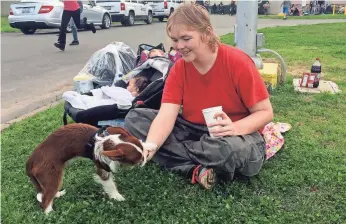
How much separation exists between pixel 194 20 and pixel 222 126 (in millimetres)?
740

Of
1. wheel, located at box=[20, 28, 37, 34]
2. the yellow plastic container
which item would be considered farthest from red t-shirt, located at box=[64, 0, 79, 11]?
the yellow plastic container

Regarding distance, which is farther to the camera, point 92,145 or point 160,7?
point 160,7

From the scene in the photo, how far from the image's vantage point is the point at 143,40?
12484 mm

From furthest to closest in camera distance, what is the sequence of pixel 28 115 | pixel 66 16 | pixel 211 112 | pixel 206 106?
pixel 66 16
pixel 28 115
pixel 206 106
pixel 211 112

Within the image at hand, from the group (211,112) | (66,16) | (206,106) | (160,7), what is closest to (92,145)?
(211,112)

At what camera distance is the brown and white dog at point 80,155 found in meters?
2.44

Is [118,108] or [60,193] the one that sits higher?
[118,108]

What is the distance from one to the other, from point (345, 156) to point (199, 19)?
1.82 m

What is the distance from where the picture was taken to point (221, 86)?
9.50ft

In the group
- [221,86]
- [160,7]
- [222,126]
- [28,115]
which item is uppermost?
[160,7]

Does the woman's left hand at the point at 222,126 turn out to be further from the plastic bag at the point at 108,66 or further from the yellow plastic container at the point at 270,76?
the yellow plastic container at the point at 270,76

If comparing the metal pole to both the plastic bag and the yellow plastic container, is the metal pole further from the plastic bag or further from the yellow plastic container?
the plastic bag

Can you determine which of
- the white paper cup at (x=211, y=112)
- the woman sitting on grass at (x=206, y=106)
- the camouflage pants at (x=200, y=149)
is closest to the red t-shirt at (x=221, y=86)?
the woman sitting on grass at (x=206, y=106)

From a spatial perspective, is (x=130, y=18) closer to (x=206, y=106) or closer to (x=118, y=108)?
(x=118, y=108)
